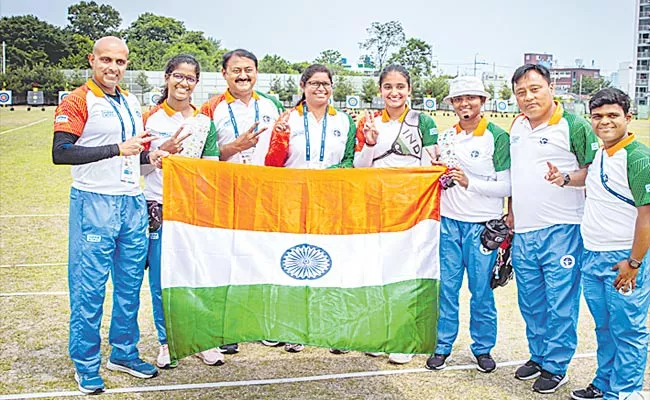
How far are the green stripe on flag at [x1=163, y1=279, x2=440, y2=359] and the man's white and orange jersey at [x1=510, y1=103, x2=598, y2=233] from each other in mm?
1034

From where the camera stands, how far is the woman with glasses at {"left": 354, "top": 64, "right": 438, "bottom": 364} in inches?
199

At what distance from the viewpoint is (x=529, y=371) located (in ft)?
16.3

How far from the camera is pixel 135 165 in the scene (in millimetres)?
4742

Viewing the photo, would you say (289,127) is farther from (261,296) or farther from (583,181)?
(583,181)

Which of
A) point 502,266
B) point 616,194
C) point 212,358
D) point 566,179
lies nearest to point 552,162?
point 566,179

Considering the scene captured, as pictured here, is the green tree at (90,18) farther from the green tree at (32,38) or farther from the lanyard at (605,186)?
the lanyard at (605,186)

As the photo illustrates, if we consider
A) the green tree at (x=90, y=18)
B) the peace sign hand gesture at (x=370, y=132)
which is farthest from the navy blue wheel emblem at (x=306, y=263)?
the green tree at (x=90, y=18)

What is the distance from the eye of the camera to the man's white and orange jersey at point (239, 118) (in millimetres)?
5348

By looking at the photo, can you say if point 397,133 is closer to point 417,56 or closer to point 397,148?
point 397,148

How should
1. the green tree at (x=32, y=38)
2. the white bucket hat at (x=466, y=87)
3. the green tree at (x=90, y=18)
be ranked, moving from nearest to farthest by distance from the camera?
the white bucket hat at (x=466, y=87)
the green tree at (x=32, y=38)
the green tree at (x=90, y=18)

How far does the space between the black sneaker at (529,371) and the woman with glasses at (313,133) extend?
198cm

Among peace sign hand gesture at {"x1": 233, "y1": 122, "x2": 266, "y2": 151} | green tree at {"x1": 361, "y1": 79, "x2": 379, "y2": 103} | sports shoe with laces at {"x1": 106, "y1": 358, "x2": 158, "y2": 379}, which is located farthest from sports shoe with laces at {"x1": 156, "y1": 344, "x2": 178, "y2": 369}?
green tree at {"x1": 361, "y1": 79, "x2": 379, "y2": 103}

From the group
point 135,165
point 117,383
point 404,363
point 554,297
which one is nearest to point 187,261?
point 135,165

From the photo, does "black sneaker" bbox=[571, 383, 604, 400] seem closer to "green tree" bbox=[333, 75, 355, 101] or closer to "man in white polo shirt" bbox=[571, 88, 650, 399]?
"man in white polo shirt" bbox=[571, 88, 650, 399]
